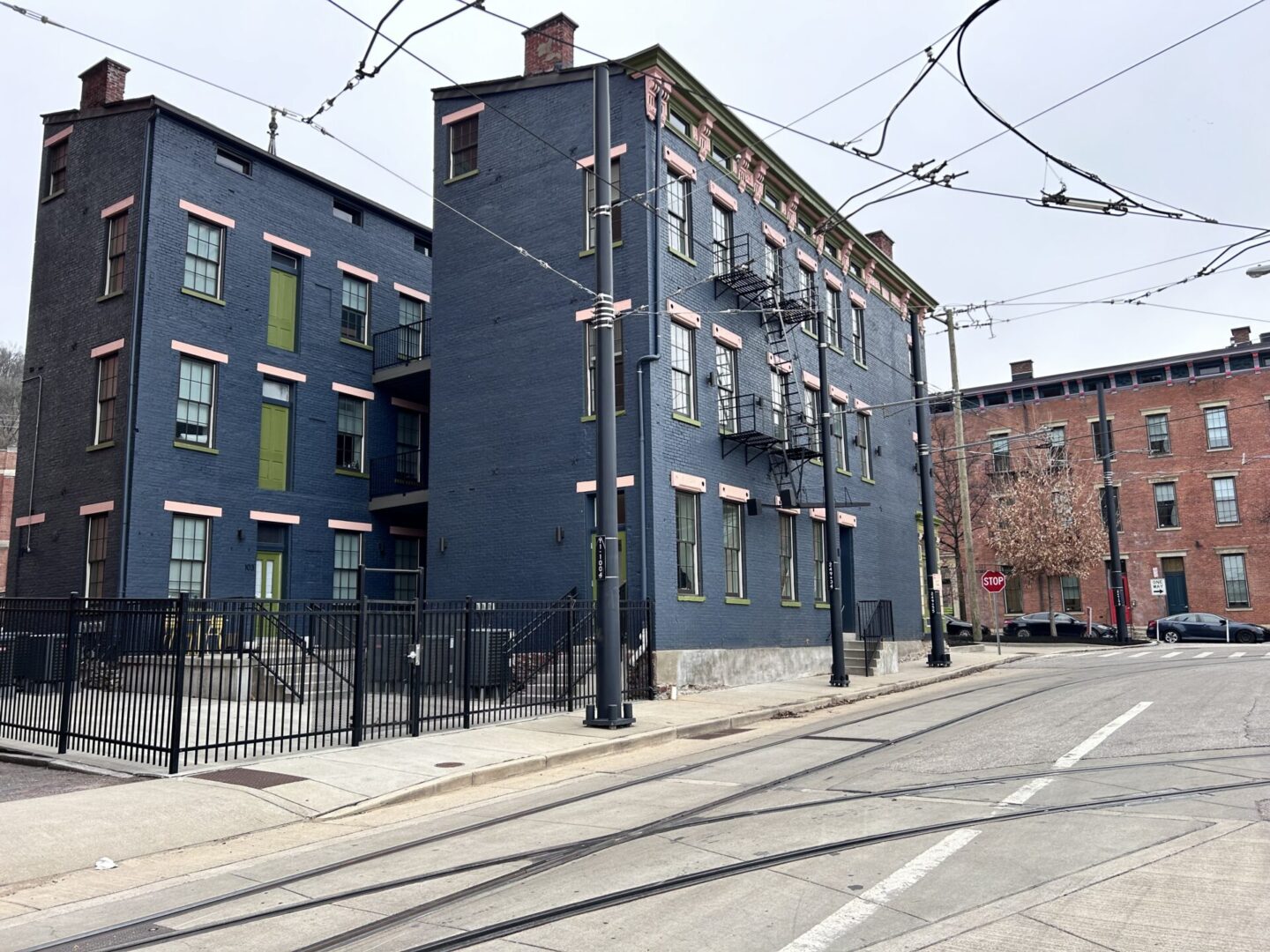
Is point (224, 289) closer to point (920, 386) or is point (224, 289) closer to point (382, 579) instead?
point (382, 579)

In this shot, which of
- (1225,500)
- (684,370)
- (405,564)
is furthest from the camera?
(1225,500)

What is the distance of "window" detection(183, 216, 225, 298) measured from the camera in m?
23.1

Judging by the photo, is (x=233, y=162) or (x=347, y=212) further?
(x=347, y=212)

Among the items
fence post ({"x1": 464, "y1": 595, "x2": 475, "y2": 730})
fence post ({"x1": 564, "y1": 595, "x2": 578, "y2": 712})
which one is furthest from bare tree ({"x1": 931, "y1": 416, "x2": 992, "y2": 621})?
fence post ({"x1": 464, "y1": 595, "x2": 475, "y2": 730})

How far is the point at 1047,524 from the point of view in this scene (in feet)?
149

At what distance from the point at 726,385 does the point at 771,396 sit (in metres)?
2.23

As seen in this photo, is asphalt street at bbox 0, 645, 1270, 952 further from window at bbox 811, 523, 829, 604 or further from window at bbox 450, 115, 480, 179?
window at bbox 450, 115, 480, 179

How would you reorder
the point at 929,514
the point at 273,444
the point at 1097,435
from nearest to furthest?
the point at 273,444
the point at 929,514
the point at 1097,435

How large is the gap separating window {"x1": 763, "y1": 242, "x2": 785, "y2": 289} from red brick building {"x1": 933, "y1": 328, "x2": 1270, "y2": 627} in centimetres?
2377

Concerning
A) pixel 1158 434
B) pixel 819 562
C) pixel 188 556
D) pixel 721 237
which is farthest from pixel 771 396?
pixel 1158 434

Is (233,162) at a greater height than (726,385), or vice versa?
(233,162)

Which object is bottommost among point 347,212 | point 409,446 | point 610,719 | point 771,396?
point 610,719

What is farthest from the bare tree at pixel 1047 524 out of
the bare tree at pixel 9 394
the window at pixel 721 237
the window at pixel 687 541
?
the bare tree at pixel 9 394

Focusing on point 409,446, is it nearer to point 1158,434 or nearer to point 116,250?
point 116,250
